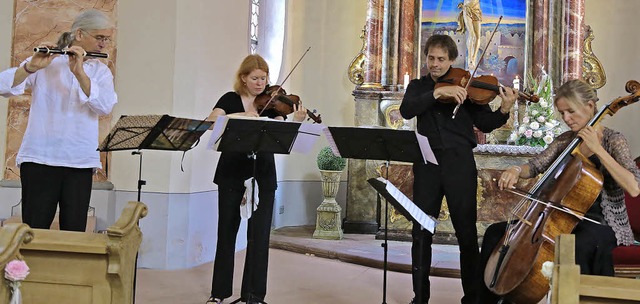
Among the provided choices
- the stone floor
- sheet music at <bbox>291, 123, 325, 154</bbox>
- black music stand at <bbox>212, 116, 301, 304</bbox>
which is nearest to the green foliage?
the stone floor

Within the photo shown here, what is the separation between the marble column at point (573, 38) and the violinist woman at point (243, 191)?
5.00 m

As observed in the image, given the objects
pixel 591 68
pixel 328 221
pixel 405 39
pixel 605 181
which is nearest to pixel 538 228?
pixel 605 181

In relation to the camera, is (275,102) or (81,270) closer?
(81,270)

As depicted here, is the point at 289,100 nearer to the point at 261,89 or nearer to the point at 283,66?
the point at 261,89

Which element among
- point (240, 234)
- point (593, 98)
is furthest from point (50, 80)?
point (240, 234)

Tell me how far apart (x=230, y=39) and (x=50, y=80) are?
3.13 meters

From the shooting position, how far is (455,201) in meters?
4.05

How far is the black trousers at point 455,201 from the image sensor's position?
4055mm

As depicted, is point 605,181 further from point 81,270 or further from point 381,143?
point 81,270

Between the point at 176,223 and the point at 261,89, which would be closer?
the point at 261,89

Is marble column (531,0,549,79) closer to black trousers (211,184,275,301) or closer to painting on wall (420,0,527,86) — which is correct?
painting on wall (420,0,527,86)

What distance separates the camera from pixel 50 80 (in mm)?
3471

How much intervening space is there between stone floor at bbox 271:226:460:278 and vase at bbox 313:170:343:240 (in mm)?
116

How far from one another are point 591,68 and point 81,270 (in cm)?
758
